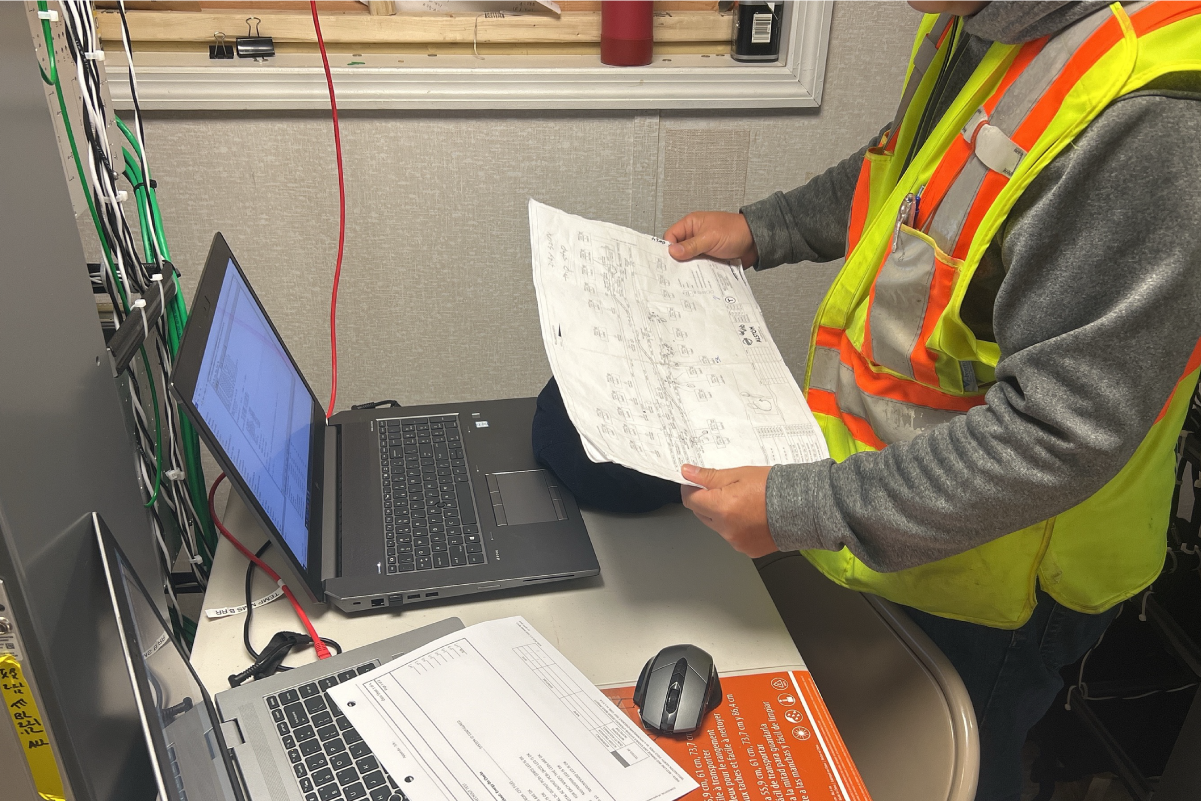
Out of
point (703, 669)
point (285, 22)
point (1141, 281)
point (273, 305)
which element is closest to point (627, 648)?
point (703, 669)

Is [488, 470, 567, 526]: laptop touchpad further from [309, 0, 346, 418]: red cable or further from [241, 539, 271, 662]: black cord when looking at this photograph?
[309, 0, 346, 418]: red cable

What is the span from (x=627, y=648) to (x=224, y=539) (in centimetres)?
47

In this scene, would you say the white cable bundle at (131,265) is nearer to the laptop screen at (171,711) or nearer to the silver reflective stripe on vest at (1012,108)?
the laptop screen at (171,711)

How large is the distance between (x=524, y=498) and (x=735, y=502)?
32cm

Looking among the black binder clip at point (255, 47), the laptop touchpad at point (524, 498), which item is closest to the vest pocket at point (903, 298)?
the laptop touchpad at point (524, 498)

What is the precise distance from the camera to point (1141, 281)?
1.92ft

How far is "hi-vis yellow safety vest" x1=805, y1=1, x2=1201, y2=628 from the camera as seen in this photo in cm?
63

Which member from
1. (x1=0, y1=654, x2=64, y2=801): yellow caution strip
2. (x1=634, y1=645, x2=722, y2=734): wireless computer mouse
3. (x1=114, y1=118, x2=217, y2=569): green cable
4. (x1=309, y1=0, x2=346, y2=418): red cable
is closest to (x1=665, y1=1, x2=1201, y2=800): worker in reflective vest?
(x1=634, y1=645, x2=722, y2=734): wireless computer mouse

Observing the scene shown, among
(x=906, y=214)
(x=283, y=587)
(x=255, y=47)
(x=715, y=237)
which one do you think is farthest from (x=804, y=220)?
(x=255, y=47)

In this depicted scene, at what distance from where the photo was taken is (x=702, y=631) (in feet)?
2.83

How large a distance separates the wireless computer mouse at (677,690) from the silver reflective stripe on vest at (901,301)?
1.07 ft

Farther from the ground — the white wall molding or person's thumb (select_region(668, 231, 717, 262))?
the white wall molding

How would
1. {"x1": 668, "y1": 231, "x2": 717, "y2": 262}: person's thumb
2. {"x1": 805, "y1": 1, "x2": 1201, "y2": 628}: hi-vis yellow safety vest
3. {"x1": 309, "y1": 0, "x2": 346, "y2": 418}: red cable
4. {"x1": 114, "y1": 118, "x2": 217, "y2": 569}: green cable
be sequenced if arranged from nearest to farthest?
{"x1": 805, "y1": 1, "x2": 1201, "y2": 628}: hi-vis yellow safety vest, {"x1": 114, "y1": 118, "x2": 217, "y2": 569}: green cable, {"x1": 668, "y1": 231, "x2": 717, "y2": 262}: person's thumb, {"x1": 309, "y1": 0, "x2": 346, "y2": 418}: red cable

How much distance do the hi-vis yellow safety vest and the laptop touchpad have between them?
295 mm
